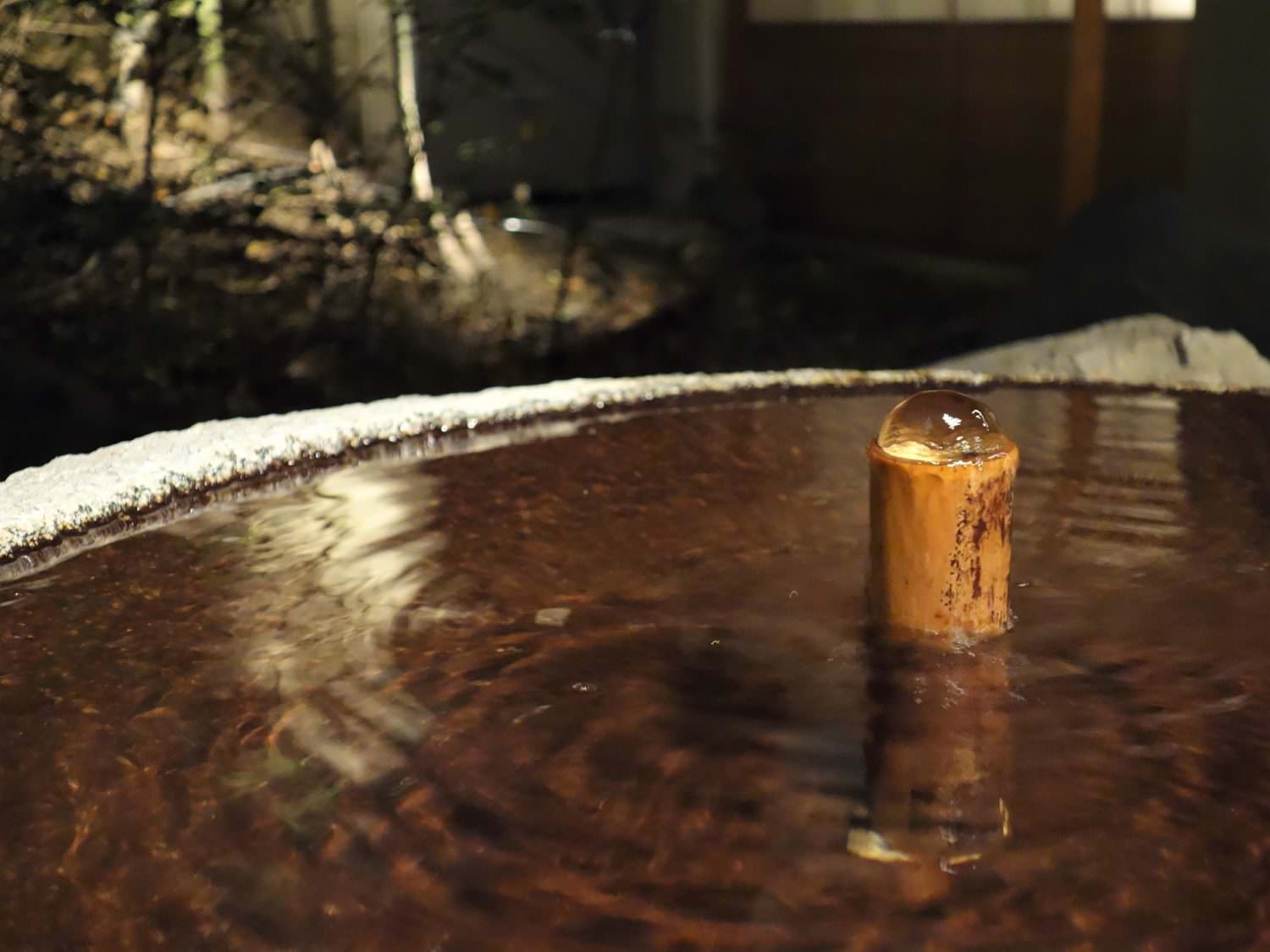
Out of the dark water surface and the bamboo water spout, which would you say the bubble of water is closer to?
the bamboo water spout

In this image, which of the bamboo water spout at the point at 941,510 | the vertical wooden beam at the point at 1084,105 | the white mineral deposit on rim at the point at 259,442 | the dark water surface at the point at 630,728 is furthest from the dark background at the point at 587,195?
the bamboo water spout at the point at 941,510

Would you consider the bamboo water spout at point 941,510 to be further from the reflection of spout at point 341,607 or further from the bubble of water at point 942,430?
the reflection of spout at point 341,607

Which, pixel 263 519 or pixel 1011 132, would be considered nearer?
pixel 263 519

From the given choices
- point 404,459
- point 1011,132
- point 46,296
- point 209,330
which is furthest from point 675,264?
point 404,459

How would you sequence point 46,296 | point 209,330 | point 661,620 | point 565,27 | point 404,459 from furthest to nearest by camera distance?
1. point 565,27
2. point 209,330
3. point 46,296
4. point 404,459
5. point 661,620

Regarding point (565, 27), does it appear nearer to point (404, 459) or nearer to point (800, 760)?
point (404, 459)

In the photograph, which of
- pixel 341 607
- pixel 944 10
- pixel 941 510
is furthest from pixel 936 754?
pixel 944 10
